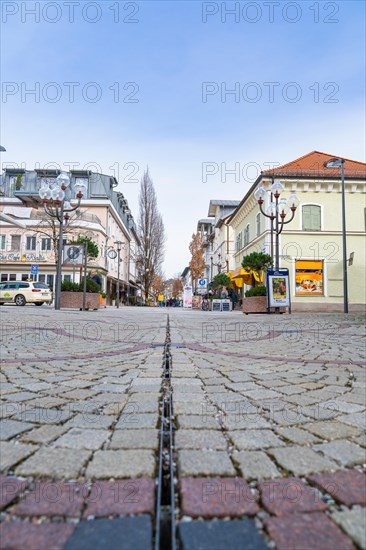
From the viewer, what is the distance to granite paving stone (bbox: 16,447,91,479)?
1338 mm

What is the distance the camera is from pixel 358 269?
83.1 feet

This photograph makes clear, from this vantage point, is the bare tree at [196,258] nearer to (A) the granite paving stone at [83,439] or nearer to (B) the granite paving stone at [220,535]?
(A) the granite paving stone at [83,439]

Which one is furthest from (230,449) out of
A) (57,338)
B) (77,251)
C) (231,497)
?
(77,251)

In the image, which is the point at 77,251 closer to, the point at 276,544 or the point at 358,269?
the point at 276,544

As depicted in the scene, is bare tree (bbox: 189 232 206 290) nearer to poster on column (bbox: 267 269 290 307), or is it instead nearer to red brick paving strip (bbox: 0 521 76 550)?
poster on column (bbox: 267 269 290 307)

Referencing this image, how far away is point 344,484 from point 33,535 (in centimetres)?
99

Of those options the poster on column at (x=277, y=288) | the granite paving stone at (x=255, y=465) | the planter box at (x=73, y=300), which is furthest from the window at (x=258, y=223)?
the granite paving stone at (x=255, y=465)

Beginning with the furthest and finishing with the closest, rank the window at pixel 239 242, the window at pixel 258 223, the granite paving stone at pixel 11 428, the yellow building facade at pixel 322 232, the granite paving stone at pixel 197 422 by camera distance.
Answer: the window at pixel 239 242
the window at pixel 258 223
the yellow building facade at pixel 322 232
the granite paving stone at pixel 197 422
the granite paving stone at pixel 11 428

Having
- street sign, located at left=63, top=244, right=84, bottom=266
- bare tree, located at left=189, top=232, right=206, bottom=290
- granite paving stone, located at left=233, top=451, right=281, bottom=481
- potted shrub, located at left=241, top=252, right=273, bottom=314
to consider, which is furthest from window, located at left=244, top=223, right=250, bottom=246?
granite paving stone, located at left=233, top=451, right=281, bottom=481

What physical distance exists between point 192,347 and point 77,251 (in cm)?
1310

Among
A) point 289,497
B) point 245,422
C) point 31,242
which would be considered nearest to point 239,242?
point 31,242

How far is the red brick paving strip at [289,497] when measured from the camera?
113 centimetres

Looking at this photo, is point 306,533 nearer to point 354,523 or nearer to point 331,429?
point 354,523

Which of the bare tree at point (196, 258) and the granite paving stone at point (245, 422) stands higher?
the bare tree at point (196, 258)
